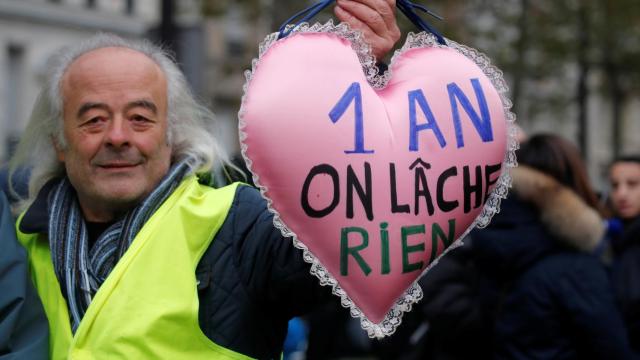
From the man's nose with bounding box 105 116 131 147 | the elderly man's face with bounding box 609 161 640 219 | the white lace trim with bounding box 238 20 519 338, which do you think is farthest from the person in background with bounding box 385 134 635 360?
the man's nose with bounding box 105 116 131 147

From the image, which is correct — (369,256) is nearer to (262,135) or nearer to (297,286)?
(297,286)

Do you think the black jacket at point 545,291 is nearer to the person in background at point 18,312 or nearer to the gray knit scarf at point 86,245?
the gray knit scarf at point 86,245

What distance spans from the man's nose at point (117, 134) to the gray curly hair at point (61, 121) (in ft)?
0.47

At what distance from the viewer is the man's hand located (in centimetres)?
203

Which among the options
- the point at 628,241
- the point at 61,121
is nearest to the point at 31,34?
the point at 628,241

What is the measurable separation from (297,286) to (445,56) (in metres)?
0.56

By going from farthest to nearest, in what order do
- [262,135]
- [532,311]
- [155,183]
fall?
[532,311] → [155,183] → [262,135]

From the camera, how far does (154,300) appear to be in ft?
6.66

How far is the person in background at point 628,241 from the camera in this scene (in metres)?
3.80

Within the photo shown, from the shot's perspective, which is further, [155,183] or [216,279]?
[155,183]

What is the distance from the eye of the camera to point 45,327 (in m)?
2.10

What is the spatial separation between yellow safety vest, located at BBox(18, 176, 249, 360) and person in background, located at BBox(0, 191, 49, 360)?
5 cm

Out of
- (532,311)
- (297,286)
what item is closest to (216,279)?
(297,286)

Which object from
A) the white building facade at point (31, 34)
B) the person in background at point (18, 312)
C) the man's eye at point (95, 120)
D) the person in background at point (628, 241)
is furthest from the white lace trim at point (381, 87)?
the white building facade at point (31, 34)
